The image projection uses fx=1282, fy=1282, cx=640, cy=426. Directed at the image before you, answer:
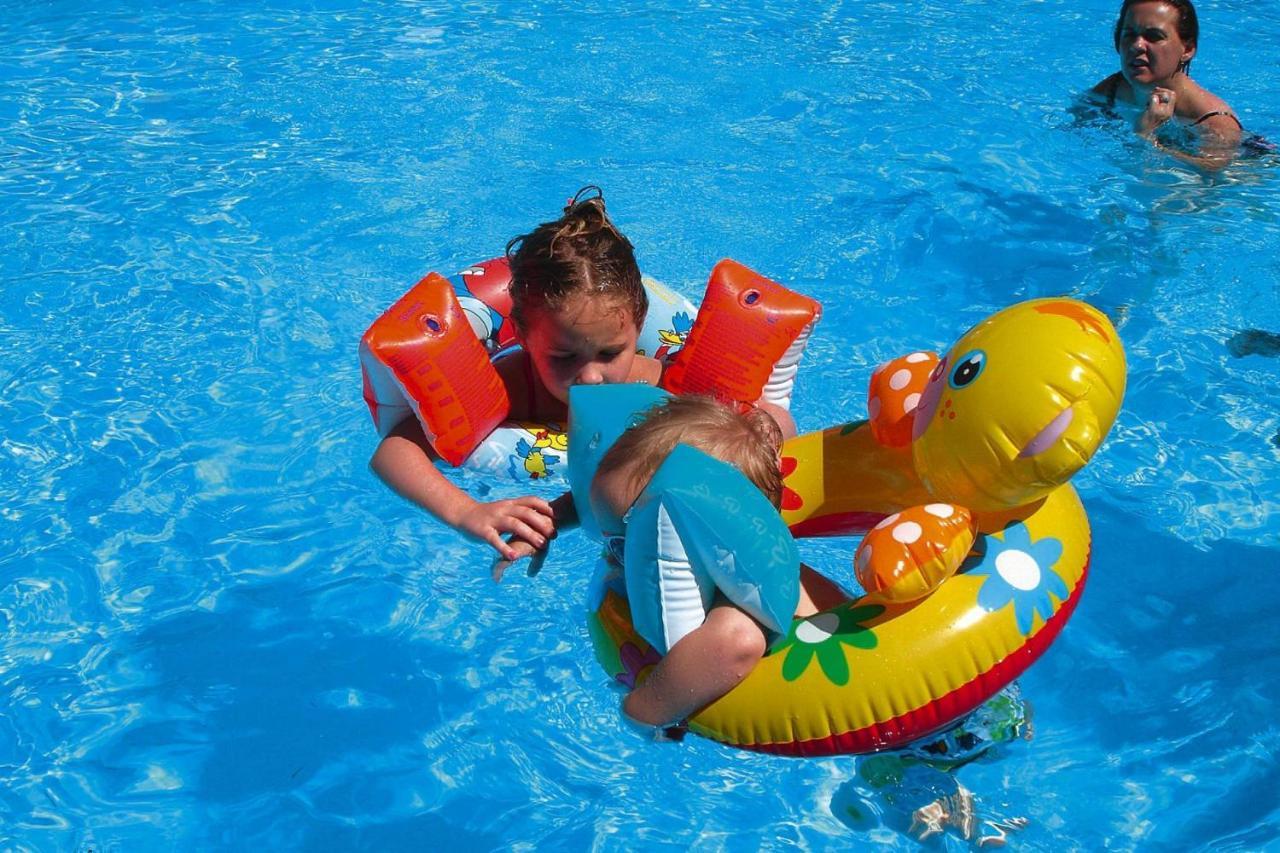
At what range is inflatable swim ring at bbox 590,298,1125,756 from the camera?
285 centimetres

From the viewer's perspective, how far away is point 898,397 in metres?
3.34

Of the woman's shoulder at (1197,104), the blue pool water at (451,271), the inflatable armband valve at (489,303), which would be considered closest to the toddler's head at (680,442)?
the blue pool water at (451,271)

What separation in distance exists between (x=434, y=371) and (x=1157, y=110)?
437cm

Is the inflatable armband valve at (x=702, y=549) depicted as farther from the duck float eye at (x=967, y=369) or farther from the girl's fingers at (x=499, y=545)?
the duck float eye at (x=967, y=369)

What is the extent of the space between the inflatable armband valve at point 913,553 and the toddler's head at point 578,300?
1.06m

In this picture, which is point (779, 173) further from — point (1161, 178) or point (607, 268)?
point (607, 268)

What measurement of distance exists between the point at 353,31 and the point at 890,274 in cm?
442

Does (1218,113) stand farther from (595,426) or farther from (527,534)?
(527,534)

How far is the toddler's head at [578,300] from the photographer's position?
11.7ft

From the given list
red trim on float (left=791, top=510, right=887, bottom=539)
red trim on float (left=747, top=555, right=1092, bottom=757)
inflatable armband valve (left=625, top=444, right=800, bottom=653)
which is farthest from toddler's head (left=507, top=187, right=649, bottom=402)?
red trim on float (left=747, top=555, right=1092, bottom=757)

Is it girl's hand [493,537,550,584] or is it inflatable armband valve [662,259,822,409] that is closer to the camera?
girl's hand [493,537,550,584]

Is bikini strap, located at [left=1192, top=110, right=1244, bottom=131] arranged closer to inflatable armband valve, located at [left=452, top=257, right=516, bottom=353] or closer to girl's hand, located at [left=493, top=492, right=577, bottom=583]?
inflatable armband valve, located at [left=452, top=257, right=516, bottom=353]

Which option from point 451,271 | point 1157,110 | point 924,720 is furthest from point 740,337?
point 1157,110

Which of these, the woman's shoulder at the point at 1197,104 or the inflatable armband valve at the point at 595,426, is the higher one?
the inflatable armband valve at the point at 595,426
